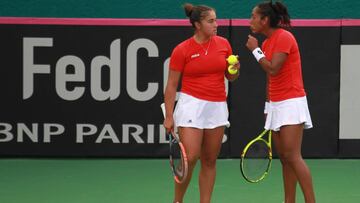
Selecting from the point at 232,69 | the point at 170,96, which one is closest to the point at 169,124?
the point at 170,96

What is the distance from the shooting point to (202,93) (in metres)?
7.24

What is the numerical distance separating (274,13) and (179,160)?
1477 mm

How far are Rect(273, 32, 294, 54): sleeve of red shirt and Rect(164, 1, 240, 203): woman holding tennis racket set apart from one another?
0.37 m

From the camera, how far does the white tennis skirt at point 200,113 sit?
7.23m

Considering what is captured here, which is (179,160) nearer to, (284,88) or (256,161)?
(256,161)

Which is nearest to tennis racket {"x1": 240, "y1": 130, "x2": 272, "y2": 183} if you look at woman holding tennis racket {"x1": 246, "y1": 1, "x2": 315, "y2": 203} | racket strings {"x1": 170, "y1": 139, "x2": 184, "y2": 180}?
woman holding tennis racket {"x1": 246, "y1": 1, "x2": 315, "y2": 203}

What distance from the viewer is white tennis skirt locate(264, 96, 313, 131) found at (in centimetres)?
716

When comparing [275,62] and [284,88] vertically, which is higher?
[275,62]

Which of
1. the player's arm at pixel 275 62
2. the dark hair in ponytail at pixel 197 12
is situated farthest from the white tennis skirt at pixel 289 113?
→ the dark hair in ponytail at pixel 197 12

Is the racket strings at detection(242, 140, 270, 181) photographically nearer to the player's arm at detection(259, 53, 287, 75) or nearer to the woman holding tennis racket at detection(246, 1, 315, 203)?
the woman holding tennis racket at detection(246, 1, 315, 203)

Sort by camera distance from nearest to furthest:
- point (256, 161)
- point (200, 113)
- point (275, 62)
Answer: point (275, 62) → point (200, 113) → point (256, 161)

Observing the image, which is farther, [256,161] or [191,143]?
[256,161]

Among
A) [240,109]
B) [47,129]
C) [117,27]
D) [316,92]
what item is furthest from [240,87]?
[47,129]

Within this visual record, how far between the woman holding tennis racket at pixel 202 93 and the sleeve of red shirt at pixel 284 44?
1.21 feet
